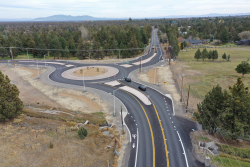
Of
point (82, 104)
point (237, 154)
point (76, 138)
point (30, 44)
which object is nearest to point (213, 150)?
point (237, 154)

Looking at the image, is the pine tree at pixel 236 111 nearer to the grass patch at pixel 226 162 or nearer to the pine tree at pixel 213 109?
the pine tree at pixel 213 109

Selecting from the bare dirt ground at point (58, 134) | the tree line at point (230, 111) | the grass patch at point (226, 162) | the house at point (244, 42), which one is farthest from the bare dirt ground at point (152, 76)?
the house at point (244, 42)

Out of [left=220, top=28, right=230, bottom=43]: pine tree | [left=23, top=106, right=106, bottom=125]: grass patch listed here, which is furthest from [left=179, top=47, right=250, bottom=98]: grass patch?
[left=220, top=28, right=230, bottom=43]: pine tree

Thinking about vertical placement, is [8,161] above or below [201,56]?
below

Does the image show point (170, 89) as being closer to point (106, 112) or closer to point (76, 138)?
point (106, 112)

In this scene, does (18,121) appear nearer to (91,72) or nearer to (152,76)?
(91,72)

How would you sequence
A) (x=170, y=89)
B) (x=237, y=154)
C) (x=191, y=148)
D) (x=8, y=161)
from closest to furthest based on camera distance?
(x=8, y=161)
(x=237, y=154)
(x=191, y=148)
(x=170, y=89)

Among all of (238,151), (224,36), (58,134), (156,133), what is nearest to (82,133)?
(58,134)
